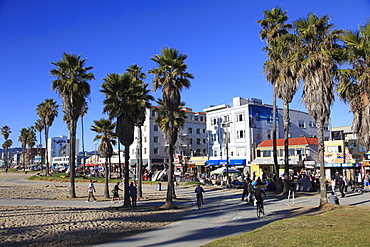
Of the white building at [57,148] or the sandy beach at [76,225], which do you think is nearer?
the sandy beach at [76,225]

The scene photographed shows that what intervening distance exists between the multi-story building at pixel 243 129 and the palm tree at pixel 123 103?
28050 millimetres

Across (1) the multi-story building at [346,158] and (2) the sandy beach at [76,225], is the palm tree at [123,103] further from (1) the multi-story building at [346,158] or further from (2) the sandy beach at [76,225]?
(1) the multi-story building at [346,158]

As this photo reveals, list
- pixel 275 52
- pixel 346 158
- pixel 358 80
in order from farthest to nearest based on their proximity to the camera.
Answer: pixel 346 158, pixel 275 52, pixel 358 80

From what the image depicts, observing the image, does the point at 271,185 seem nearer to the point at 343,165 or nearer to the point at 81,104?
the point at 343,165

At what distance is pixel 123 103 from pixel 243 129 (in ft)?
113

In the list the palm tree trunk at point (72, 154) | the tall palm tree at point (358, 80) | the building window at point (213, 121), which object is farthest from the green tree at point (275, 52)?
the building window at point (213, 121)

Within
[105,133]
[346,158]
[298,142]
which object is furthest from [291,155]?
[105,133]

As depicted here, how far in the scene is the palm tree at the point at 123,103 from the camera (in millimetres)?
21141

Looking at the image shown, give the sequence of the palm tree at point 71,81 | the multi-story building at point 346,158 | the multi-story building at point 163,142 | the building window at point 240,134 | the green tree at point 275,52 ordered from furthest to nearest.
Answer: the multi-story building at point 163,142, the building window at point 240,134, the multi-story building at point 346,158, the green tree at point 275,52, the palm tree at point 71,81

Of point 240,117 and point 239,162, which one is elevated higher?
point 240,117

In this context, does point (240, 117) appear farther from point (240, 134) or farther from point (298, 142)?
point (298, 142)

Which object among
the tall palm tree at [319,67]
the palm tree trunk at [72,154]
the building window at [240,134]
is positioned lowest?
the palm tree trunk at [72,154]

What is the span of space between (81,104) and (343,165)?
101ft

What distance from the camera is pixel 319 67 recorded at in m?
19.0
